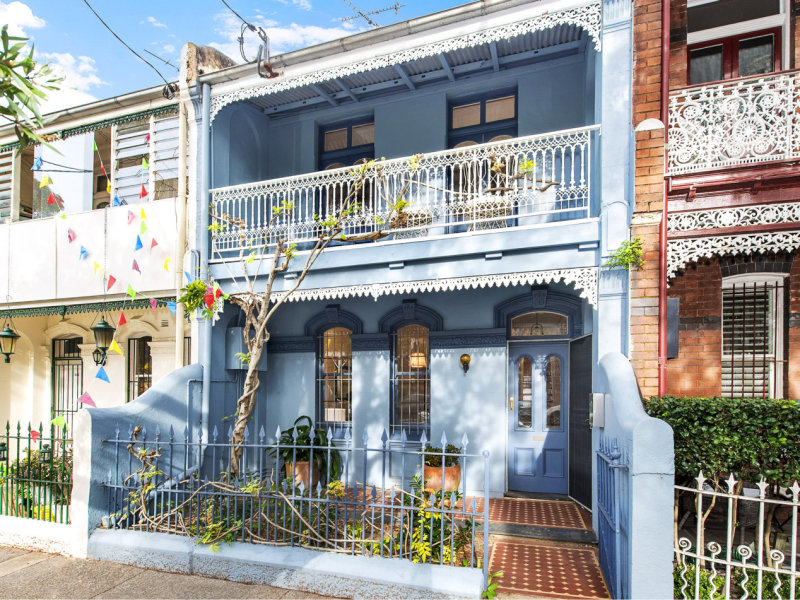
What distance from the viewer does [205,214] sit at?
866 cm

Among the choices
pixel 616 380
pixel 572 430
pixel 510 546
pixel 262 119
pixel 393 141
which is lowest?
pixel 510 546

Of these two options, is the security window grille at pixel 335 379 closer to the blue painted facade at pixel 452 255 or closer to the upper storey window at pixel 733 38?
the blue painted facade at pixel 452 255

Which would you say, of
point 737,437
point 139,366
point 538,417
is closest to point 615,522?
point 737,437

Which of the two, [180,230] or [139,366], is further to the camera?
[139,366]

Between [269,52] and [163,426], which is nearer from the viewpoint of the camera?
[163,426]

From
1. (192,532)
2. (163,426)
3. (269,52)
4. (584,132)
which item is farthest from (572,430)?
(269,52)

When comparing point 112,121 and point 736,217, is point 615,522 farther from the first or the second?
point 112,121

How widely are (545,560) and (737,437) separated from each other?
227 cm

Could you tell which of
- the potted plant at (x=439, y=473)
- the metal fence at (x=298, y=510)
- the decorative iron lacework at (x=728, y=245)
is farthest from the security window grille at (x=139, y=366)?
the decorative iron lacework at (x=728, y=245)

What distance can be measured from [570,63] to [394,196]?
11.1ft

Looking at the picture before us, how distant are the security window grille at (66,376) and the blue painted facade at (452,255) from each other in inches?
212

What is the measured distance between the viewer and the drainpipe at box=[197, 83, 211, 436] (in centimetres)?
857

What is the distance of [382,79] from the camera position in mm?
9008

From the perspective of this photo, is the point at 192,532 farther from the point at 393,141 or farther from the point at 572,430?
the point at 393,141
